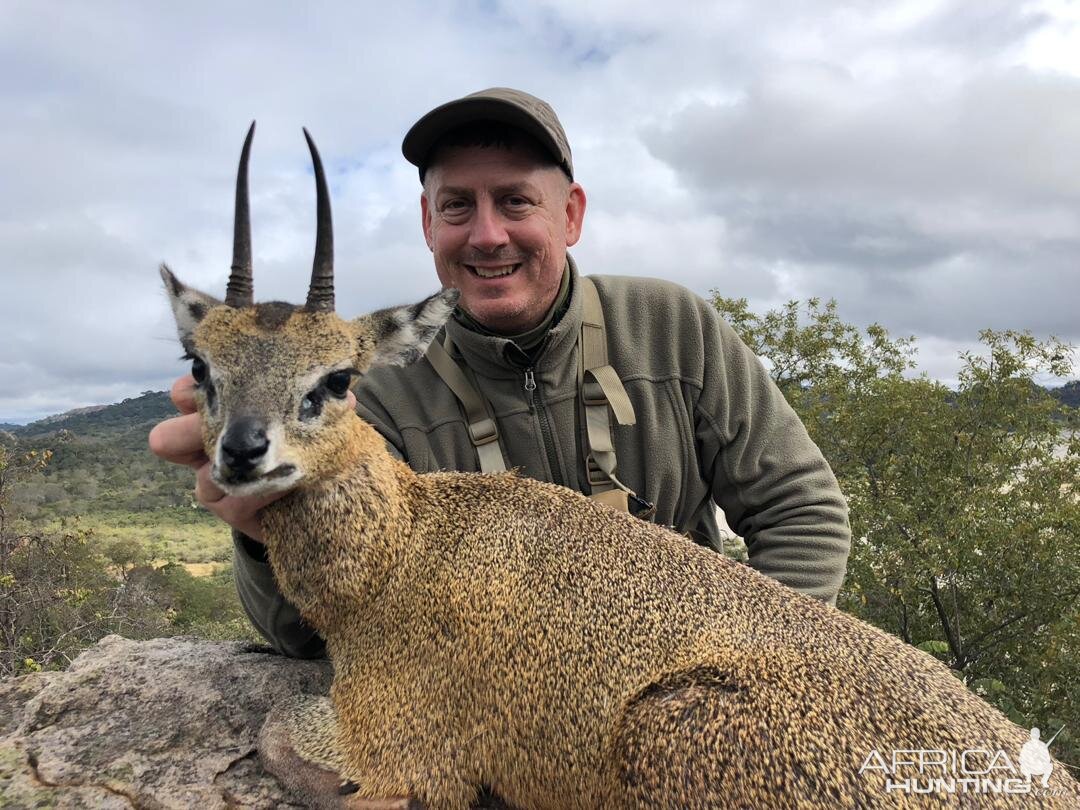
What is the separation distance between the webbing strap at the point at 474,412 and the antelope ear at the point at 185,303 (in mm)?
1556

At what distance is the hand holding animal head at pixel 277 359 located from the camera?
11.5 ft

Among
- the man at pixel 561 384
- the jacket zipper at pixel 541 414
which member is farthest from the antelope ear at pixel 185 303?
the jacket zipper at pixel 541 414

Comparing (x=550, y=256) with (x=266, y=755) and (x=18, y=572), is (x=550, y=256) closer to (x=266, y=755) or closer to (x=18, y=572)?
(x=266, y=755)

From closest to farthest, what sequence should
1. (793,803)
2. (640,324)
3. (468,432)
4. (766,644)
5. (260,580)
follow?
(793,803) → (766,644) → (260,580) → (468,432) → (640,324)

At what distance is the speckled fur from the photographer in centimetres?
315

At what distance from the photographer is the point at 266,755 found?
3.96 metres

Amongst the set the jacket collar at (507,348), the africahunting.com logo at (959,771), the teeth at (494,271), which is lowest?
the africahunting.com logo at (959,771)

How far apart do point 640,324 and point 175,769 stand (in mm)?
4261

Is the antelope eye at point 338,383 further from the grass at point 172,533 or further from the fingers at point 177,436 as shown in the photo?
the grass at point 172,533

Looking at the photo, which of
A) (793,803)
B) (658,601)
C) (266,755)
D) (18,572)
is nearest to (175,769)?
(266,755)

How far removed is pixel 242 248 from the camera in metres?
4.20

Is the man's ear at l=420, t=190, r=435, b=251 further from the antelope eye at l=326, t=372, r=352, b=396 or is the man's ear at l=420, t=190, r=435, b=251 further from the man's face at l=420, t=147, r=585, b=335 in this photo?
the antelope eye at l=326, t=372, r=352, b=396

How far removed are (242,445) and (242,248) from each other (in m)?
1.38

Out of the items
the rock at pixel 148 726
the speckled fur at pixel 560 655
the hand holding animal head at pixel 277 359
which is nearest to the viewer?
the speckled fur at pixel 560 655
